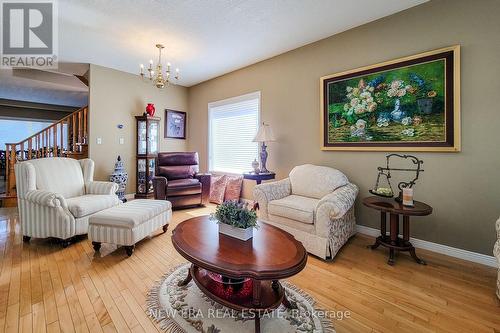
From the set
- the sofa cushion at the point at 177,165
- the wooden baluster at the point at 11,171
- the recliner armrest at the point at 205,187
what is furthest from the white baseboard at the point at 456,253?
the wooden baluster at the point at 11,171

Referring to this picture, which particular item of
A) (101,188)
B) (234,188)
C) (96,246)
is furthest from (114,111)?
(96,246)

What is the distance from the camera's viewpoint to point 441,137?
7.77ft

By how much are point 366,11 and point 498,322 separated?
3.05 meters

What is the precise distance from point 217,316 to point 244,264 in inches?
19.3

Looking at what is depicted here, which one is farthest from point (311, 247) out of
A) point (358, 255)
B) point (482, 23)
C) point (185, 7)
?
point (185, 7)

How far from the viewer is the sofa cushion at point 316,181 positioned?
2.78 metres

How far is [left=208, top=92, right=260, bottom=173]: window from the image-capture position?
14.1 ft

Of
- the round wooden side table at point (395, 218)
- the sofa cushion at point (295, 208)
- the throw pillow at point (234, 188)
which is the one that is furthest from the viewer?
the throw pillow at point (234, 188)

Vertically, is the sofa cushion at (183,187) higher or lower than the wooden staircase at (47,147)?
lower

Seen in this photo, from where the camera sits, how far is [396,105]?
8.60 feet

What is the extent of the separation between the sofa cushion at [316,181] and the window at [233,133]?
1307mm

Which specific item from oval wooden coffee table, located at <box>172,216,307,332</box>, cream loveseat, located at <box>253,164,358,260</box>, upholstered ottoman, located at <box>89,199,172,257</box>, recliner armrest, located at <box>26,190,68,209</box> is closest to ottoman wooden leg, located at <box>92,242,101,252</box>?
upholstered ottoman, located at <box>89,199,172,257</box>

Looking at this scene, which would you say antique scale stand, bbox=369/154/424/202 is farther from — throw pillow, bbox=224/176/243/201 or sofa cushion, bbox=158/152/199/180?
sofa cushion, bbox=158/152/199/180

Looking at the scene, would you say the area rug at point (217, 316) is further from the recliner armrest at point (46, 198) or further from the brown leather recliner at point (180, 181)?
the brown leather recliner at point (180, 181)
